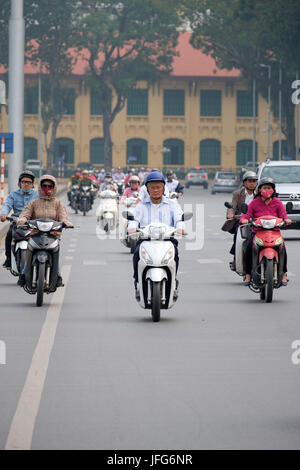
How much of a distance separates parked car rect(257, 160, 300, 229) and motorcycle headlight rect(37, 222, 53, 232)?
15748 mm

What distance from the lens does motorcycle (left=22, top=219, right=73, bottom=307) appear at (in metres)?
13.8

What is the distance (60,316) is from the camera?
42.4 ft

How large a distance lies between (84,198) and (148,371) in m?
32.1

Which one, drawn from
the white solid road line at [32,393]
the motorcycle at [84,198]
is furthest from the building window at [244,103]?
the white solid road line at [32,393]

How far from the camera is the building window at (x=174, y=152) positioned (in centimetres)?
10662

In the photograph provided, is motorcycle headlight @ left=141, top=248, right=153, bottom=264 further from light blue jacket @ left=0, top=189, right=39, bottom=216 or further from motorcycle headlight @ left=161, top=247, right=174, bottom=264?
light blue jacket @ left=0, top=189, right=39, bottom=216

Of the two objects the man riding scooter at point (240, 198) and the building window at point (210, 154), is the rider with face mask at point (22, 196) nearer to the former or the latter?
the man riding scooter at point (240, 198)

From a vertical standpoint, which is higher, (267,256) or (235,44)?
(235,44)

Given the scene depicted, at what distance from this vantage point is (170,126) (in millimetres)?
107000

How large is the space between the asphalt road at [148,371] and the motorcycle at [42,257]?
0.25 metres

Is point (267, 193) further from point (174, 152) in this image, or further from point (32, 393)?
point (174, 152)

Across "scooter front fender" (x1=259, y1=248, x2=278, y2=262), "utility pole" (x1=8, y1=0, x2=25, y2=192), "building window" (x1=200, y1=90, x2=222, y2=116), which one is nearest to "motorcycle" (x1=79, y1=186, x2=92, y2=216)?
"utility pole" (x1=8, y1=0, x2=25, y2=192)

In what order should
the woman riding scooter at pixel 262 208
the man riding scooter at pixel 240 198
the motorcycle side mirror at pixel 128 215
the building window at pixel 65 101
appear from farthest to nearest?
the building window at pixel 65 101, the man riding scooter at pixel 240 198, the woman riding scooter at pixel 262 208, the motorcycle side mirror at pixel 128 215

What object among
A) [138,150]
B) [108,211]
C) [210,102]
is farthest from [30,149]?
[108,211]
